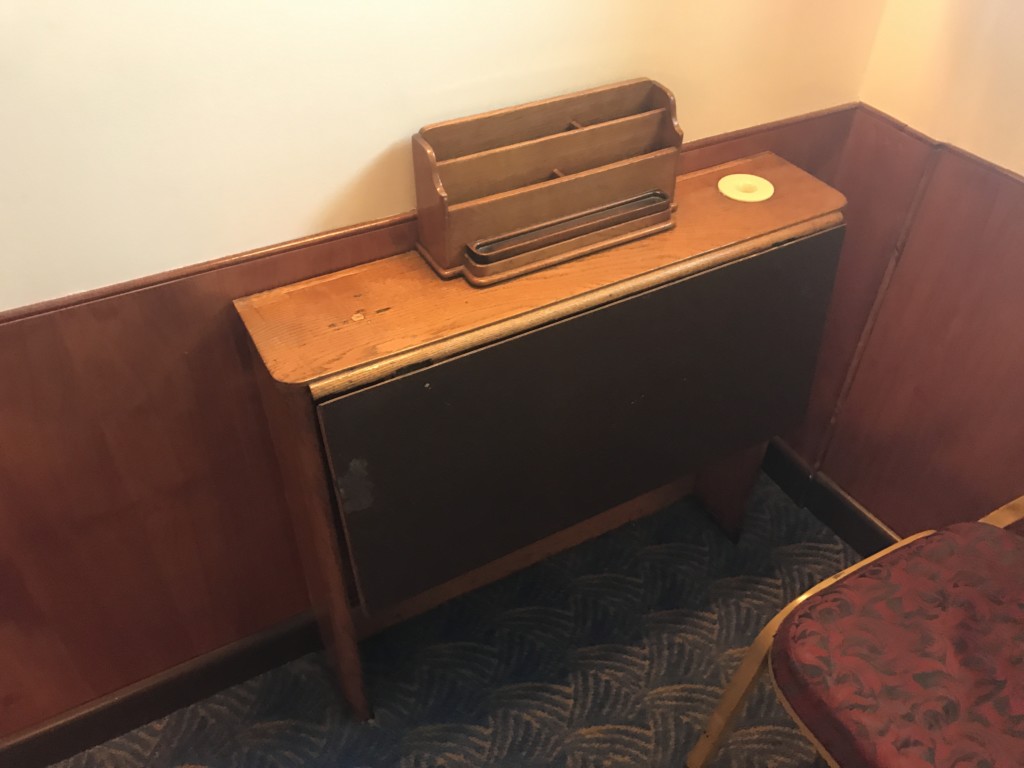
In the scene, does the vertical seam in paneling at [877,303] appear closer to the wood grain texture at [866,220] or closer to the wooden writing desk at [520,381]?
the wood grain texture at [866,220]

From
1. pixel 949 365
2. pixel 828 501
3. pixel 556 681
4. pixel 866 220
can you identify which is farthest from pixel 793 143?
pixel 556 681

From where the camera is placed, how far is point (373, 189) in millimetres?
985

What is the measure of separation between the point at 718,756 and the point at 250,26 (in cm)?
124

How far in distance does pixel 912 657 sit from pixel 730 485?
0.62 meters

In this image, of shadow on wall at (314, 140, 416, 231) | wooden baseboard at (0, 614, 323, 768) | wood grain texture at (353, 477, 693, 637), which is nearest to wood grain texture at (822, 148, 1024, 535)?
wood grain texture at (353, 477, 693, 637)

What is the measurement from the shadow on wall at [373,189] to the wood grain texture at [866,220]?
784 millimetres

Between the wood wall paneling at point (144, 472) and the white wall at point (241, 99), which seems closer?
the white wall at point (241, 99)

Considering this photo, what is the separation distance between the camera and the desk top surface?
2.91 ft

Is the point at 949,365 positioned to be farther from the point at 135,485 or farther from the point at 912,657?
the point at 135,485

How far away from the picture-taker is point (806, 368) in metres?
1.27

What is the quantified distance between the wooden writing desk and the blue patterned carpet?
0.13m

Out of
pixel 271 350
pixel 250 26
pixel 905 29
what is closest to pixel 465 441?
pixel 271 350

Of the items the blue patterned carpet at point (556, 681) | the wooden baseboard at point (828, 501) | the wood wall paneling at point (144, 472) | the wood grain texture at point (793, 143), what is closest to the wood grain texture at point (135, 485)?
the wood wall paneling at point (144, 472)

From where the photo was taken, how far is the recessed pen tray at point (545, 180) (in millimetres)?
977
